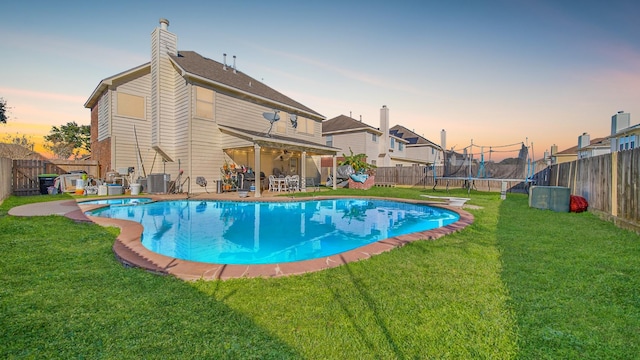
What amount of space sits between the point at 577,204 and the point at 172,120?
54.5ft

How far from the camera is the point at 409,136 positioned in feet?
119

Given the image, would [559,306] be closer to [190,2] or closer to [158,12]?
[190,2]

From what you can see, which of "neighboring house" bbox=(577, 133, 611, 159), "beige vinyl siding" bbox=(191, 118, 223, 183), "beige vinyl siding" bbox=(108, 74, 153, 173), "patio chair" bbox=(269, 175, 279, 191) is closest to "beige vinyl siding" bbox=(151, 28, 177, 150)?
"beige vinyl siding" bbox=(108, 74, 153, 173)

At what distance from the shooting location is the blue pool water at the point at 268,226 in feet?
17.0

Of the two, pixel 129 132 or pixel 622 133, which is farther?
pixel 622 133

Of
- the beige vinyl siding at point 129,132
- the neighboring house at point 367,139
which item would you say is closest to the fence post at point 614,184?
the neighboring house at point 367,139

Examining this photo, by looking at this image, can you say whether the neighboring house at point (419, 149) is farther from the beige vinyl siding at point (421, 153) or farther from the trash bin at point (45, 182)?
the trash bin at point (45, 182)

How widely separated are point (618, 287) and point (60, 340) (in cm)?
494

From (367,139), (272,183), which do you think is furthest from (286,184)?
(367,139)

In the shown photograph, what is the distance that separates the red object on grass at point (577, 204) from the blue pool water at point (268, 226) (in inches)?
131

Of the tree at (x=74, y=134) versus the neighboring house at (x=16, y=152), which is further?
the tree at (x=74, y=134)

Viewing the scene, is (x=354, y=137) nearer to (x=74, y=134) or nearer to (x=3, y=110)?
(x=3, y=110)

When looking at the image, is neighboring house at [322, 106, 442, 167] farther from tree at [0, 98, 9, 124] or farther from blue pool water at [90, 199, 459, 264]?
tree at [0, 98, 9, 124]

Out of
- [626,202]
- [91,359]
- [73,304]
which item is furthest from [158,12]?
[626,202]
